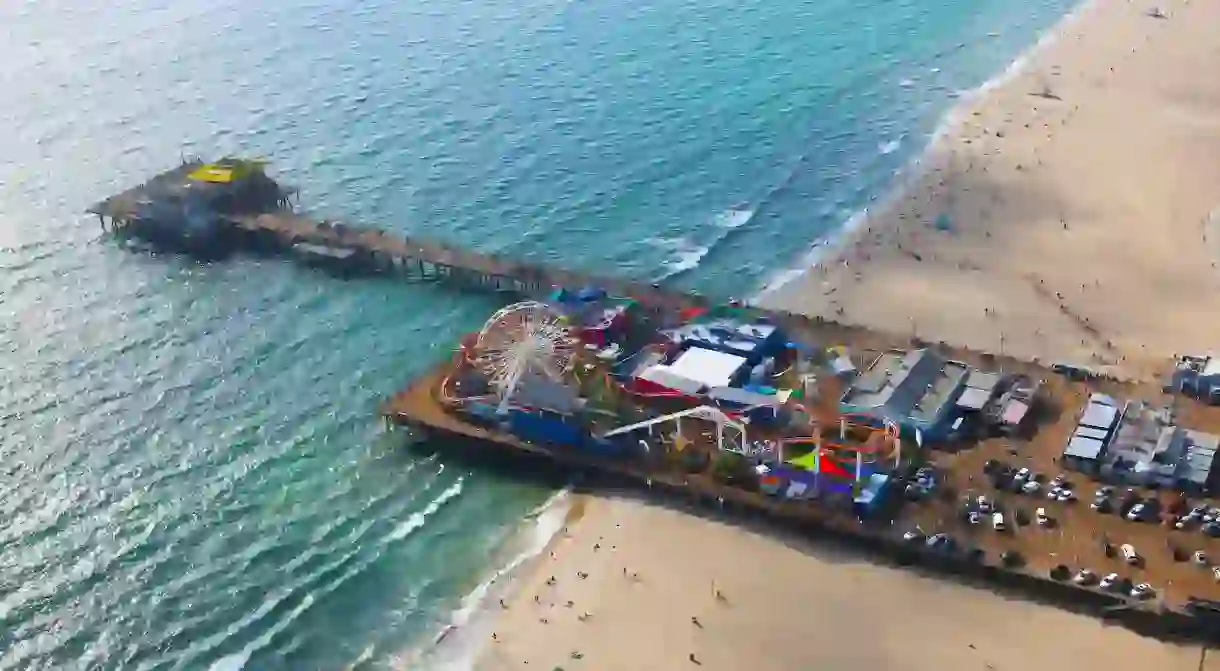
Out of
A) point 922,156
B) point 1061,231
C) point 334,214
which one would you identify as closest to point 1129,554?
point 1061,231

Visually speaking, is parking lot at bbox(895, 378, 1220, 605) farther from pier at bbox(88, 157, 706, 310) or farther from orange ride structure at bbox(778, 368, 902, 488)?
pier at bbox(88, 157, 706, 310)

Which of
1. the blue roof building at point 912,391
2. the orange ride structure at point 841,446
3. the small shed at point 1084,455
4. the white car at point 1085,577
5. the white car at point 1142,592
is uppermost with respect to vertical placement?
the blue roof building at point 912,391

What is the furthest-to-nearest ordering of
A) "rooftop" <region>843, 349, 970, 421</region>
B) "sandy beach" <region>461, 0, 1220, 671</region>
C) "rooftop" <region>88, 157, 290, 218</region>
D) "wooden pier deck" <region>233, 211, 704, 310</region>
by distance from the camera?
"rooftop" <region>88, 157, 290, 218</region> → "wooden pier deck" <region>233, 211, 704, 310</region> → "rooftop" <region>843, 349, 970, 421</region> → "sandy beach" <region>461, 0, 1220, 671</region>

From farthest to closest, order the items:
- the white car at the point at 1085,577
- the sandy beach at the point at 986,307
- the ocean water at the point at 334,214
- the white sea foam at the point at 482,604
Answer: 1. the ocean water at the point at 334,214
2. the white car at the point at 1085,577
3. the white sea foam at the point at 482,604
4. the sandy beach at the point at 986,307

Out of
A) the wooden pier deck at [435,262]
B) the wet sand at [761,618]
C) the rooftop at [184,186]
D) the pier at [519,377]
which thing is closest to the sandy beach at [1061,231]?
the pier at [519,377]

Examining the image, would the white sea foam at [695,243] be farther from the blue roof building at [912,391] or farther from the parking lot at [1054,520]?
the parking lot at [1054,520]

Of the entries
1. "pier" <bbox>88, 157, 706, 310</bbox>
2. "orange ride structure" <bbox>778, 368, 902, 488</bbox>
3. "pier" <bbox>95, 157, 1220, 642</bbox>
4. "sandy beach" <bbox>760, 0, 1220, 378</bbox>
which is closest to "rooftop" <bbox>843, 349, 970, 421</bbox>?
"orange ride structure" <bbox>778, 368, 902, 488</bbox>

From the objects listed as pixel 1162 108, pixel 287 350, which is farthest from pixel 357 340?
pixel 1162 108
